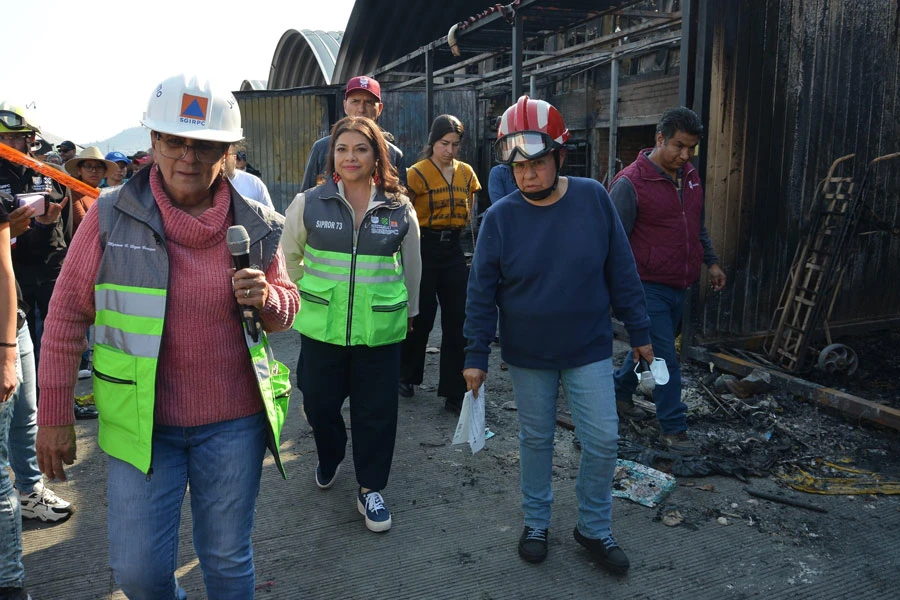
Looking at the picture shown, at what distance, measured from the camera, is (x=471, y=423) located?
10.9ft

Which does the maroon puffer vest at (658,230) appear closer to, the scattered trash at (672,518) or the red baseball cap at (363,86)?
the scattered trash at (672,518)

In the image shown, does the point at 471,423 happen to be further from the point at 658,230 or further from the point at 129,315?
the point at 658,230

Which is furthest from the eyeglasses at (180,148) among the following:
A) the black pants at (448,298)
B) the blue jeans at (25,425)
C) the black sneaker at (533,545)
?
the black pants at (448,298)

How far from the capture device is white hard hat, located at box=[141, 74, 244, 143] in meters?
2.20

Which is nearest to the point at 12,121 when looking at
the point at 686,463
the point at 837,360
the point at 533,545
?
the point at 533,545

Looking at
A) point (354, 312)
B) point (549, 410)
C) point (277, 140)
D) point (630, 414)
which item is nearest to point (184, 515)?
point (354, 312)

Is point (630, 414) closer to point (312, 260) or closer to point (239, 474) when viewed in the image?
point (312, 260)

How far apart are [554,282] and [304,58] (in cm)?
2116

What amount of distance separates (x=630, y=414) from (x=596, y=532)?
1984mm

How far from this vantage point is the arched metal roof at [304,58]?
20.0 m

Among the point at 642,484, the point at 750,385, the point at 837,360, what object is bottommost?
the point at 642,484

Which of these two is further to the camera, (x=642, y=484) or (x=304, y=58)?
(x=304, y=58)

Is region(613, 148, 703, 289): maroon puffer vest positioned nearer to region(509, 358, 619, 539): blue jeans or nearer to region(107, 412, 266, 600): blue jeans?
region(509, 358, 619, 539): blue jeans

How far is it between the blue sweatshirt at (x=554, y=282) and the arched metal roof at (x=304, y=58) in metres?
16.8
